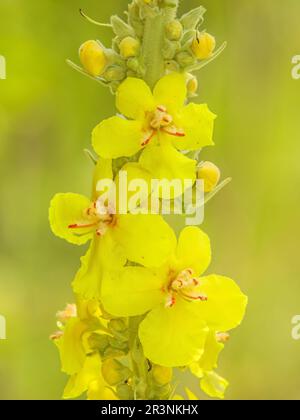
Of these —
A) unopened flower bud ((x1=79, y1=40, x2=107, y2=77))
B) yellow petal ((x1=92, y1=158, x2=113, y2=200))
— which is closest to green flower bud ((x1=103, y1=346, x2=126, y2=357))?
yellow petal ((x1=92, y1=158, x2=113, y2=200))

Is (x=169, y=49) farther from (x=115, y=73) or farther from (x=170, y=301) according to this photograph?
(x=170, y=301)

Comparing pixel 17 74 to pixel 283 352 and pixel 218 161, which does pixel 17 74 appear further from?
pixel 283 352

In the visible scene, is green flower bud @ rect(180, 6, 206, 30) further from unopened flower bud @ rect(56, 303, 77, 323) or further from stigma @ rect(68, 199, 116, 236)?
unopened flower bud @ rect(56, 303, 77, 323)

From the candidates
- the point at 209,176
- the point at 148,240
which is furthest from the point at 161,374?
the point at 209,176

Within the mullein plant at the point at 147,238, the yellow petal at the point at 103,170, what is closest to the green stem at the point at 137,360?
the mullein plant at the point at 147,238
